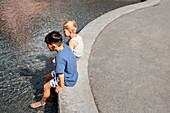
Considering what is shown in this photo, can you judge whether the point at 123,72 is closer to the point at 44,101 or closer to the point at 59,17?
the point at 44,101

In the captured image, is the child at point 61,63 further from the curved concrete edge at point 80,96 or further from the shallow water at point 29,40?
the shallow water at point 29,40

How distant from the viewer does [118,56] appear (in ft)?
15.5

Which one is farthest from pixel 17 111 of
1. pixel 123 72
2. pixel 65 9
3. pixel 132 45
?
pixel 65 9

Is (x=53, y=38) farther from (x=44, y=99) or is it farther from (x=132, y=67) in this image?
(x=132, y=67)

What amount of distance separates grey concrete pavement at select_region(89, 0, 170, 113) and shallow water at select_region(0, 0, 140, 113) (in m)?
1.16

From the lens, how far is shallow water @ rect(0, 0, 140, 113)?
3.98 m

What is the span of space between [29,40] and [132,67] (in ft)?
12.3

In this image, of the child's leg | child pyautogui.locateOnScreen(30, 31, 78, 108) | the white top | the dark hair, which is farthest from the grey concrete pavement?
the dark hair

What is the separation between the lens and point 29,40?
20.6ft

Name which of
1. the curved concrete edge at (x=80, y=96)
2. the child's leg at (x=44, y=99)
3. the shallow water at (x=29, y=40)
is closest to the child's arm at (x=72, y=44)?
the curved concrete edge at (x=80, y=96)

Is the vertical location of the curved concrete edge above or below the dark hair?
below

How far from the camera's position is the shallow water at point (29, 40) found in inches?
157

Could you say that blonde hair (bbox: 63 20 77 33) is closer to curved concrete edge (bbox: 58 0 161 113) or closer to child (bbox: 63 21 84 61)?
child (bbox: 63 21 84 61)

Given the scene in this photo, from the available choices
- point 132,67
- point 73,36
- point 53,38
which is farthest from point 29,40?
point 132,67
